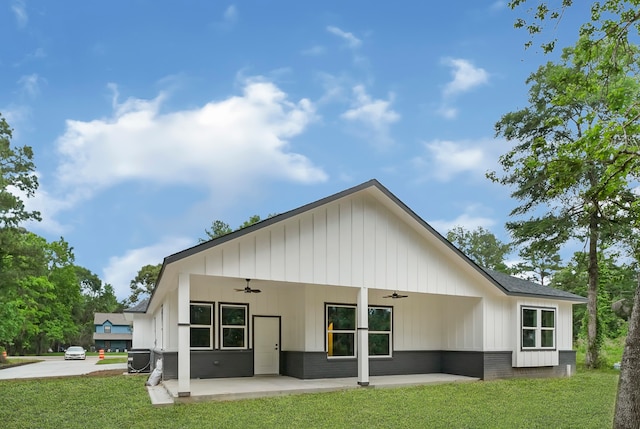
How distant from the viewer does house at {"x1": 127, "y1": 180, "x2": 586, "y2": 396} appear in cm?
1162

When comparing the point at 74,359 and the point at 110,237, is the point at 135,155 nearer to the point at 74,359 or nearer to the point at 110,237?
the point at 110,237

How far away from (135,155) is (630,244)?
19521mm

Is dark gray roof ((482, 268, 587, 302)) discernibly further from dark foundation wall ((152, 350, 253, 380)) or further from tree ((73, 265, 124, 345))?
tree ((73, 265, 124, 345))

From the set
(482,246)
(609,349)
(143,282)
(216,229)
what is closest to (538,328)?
Answer: (609,349)

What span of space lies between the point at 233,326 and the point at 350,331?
3115mm

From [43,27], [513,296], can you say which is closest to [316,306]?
[513,296]

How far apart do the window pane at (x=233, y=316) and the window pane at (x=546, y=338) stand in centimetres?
882

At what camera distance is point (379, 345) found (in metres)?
15.0

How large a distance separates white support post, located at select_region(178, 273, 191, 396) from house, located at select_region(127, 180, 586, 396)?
0.02m

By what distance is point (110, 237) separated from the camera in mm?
27203

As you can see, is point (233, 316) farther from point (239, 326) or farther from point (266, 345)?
point (266, 345)

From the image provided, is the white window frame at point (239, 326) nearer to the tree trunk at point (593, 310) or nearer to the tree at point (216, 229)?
the tree trunk at point (593, 310)

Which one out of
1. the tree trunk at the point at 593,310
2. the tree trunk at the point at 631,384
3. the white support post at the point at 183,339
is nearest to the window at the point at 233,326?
the white support post at the point at 183,339

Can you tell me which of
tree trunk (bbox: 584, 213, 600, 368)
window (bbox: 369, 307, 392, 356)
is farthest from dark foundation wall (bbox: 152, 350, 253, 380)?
tree trunk (bbox: 584, 213, 600, 368)
